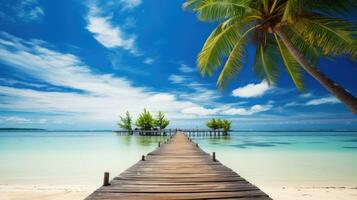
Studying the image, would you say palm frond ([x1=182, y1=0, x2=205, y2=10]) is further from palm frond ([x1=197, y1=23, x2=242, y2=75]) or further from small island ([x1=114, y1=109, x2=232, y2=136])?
small island ([x1=114, y1=109, x2=232, y2=136])

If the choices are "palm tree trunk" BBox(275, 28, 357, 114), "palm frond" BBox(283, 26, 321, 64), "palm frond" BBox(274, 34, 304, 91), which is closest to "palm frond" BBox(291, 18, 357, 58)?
"palm tree trunk" BBox(275, 28, 357, 114)

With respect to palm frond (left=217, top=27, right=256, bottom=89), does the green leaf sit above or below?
above

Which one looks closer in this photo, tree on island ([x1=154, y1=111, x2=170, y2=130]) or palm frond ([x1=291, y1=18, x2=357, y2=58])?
palm frond ([x1=291, y1=18, x2=357, y2=58])

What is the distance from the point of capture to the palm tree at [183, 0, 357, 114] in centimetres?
571

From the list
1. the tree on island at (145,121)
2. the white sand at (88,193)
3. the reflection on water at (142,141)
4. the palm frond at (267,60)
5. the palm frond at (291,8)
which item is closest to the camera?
the palm frond at (291,8)

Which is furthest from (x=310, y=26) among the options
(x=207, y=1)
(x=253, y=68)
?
(x=253, y=68)

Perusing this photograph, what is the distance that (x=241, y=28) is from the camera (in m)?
7.64

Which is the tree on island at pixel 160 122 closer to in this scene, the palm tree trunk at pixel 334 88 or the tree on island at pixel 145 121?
the tree on island at pixel 145 121

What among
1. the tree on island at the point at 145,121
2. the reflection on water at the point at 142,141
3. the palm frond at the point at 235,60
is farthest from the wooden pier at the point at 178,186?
the tree on island at the point at 145,121

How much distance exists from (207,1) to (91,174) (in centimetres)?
985

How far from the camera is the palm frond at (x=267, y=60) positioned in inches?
344

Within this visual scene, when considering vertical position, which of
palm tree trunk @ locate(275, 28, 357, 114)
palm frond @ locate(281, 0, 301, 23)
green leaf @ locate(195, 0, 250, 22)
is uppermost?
green leaf @ locate(195, 0, 250, 22)

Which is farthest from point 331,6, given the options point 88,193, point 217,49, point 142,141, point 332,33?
point 142,141

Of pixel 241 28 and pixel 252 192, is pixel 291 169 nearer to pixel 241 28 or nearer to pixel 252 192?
pixel 241 28
